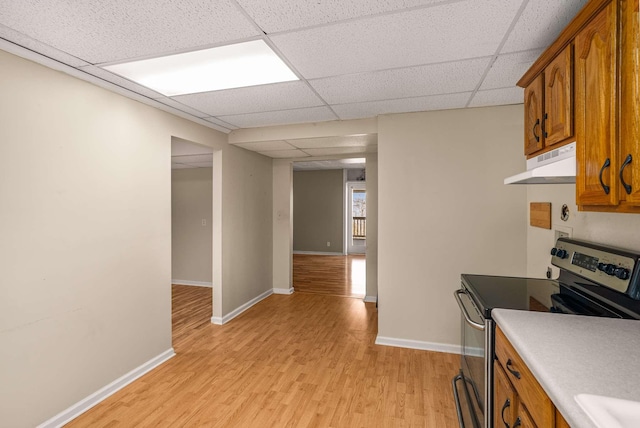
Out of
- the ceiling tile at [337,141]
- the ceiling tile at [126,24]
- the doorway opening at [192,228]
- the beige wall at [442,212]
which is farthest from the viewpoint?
the doorway opening at [192,228]

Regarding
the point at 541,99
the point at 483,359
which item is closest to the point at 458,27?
the point at 541,99

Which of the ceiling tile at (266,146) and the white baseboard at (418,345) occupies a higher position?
the ceiling tile at (266,146)

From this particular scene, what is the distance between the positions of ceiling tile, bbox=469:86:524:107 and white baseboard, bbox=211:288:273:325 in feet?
11.5

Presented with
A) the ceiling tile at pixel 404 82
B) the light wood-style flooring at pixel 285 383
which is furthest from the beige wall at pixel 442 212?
the ceiling tile at pixel 404 82

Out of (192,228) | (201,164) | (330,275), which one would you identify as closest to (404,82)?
(201,164)

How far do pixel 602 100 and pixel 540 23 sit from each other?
0.63m

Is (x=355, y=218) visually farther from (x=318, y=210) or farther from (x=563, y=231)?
(x=563, y=231)

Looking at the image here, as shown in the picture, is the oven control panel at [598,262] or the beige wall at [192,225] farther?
the beige wall at [192,225]

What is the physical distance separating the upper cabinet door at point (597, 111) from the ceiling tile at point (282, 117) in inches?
76.9

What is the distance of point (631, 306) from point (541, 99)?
1.12 m

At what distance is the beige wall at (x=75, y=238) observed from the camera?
5.86 feet

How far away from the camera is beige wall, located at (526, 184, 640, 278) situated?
151 cm

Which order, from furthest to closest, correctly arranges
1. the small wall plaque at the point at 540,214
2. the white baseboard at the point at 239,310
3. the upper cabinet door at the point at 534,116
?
the white baseboard at the point at 239,310 < the small wall plaque at the point at 540,214 < the upper cabinet door at the point at 534,116

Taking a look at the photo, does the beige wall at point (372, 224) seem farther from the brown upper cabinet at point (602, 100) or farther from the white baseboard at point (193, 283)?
the brown upper cabinet at point (602, 100)
